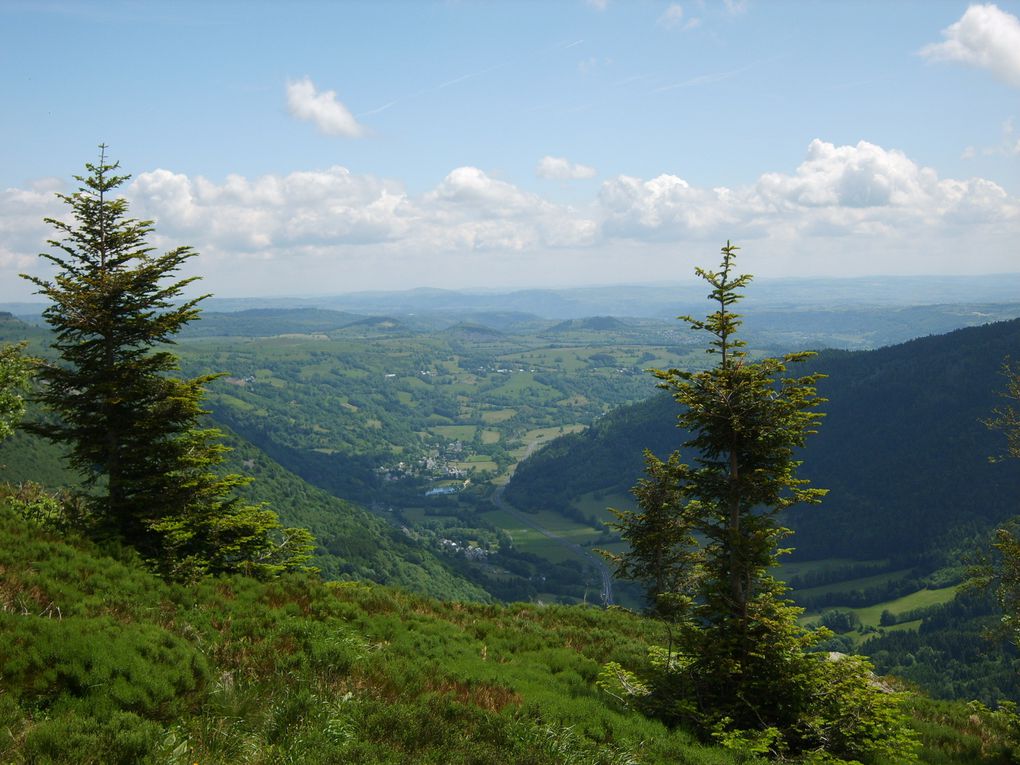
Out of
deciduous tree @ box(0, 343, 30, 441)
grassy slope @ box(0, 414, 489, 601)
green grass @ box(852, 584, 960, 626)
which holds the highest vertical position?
deciduous tree @ box(0, 343, 30, 441)

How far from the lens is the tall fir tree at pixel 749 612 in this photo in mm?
13859

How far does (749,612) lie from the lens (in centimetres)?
1494

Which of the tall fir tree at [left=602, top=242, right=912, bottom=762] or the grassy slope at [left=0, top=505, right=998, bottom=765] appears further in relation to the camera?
the tall fir tree at [left=602, top=242, right=912, bottom=762]

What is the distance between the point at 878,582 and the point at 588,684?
667 ft

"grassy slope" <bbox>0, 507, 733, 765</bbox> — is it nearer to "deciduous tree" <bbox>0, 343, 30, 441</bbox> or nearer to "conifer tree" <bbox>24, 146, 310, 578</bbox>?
"conifer tree" <bbox>24, 146, 310, 578</bbox>

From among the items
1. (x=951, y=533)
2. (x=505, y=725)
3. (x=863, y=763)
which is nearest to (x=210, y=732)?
(x=505, y=725)

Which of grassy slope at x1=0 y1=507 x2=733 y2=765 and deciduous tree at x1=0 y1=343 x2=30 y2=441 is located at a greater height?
deciduous tree at x1=0 y1=343 x2=30 y2=441

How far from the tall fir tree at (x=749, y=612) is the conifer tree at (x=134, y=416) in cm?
1298

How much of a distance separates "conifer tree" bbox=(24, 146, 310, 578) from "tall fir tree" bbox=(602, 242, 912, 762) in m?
13.0

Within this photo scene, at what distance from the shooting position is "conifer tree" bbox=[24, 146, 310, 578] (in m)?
17.7

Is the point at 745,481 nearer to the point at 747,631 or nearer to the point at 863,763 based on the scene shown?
the point at 747,631

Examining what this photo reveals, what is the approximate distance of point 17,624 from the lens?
10.9 metres

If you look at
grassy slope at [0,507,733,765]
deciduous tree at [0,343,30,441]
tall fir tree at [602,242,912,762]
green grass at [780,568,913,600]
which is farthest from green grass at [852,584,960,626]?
deciduous tree at [0,343,30,441]

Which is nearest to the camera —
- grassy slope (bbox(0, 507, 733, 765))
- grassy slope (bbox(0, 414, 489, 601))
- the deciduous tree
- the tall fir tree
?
grassy slope (bbox(0, 507, 733, 765))
